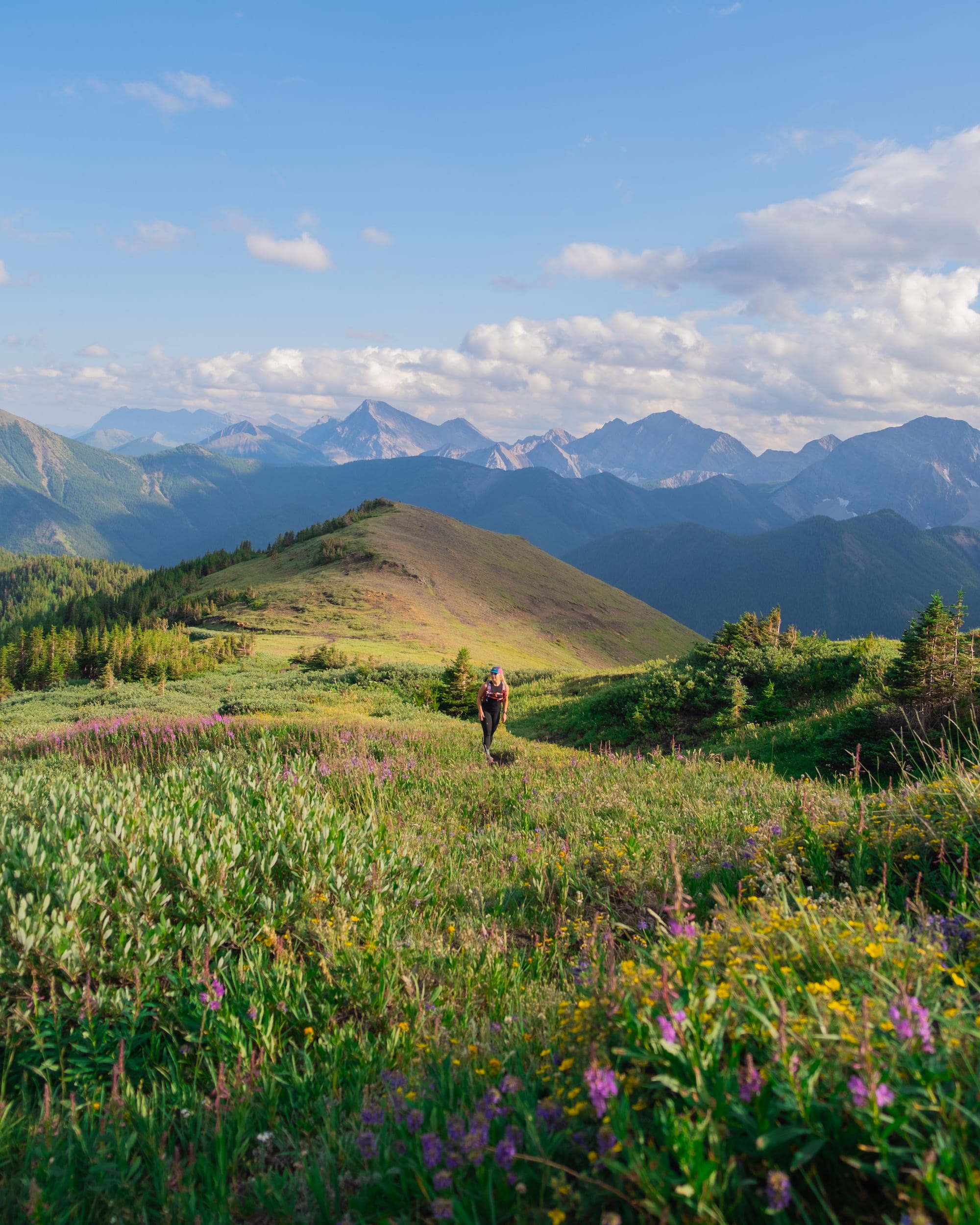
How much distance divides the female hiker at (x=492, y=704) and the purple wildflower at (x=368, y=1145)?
406 inches

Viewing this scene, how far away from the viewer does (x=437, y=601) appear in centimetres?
8200

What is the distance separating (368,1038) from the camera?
3.23m

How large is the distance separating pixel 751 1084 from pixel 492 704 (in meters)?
11.4

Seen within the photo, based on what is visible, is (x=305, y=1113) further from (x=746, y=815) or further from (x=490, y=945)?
(x=746, y=815)

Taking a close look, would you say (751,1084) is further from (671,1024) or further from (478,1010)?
(478,1010)

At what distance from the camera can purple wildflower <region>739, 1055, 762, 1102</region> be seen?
1.91 metres

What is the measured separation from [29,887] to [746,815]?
5.67m

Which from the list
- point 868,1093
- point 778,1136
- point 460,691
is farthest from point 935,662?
point 460,691

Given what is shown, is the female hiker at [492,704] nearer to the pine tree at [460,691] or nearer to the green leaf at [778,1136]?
the pine tree at [460,691]

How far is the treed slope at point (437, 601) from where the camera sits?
196 feet

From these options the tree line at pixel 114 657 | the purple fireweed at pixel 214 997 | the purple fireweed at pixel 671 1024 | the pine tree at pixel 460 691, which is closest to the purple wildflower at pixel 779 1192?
the purple fireweed at pixel 671 1024

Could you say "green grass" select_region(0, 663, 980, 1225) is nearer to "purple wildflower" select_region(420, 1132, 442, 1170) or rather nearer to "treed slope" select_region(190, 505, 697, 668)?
"purple wildflower" select_region(420, 1132, 442, 1170)

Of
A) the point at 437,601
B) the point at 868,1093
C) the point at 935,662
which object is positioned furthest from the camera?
the point at 437,601

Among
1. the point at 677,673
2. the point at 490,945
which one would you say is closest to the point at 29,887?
the point at 490,945
